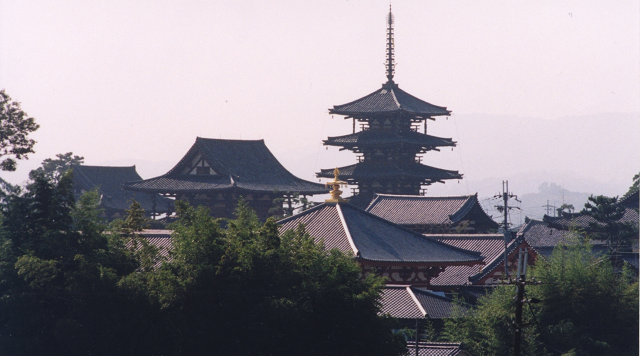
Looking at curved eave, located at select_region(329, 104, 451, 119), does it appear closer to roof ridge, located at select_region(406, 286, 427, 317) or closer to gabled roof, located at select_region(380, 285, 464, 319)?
gabled roof, located at select_region(380, 285, 464, 319)

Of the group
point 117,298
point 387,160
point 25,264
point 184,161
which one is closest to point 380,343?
point 117,298

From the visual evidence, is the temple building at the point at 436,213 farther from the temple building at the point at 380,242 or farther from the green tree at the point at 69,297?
the green tree at the point at 69,297

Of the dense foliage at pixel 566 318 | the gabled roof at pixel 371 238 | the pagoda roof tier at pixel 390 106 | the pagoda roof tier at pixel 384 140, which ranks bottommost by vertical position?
the dense foliage at pixel 566 318

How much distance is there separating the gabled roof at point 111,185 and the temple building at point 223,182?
909 centimetres

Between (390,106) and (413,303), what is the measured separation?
1263 inches

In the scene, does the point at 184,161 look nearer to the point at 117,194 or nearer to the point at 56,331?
the point at 117,194

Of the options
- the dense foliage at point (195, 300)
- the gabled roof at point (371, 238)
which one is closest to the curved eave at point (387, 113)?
the gabled roof at point (371, 238)

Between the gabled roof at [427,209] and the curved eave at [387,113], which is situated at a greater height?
the curved eave at [387,113]

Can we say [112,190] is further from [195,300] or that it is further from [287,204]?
[195,300]

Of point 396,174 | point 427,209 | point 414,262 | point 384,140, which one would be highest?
point 384,140

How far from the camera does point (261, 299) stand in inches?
790

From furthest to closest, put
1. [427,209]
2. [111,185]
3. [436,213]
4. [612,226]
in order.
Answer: [111,185] < [427,209] < [436,213] < [612,226]

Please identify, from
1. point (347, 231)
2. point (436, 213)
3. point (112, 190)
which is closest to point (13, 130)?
point (347, 231)

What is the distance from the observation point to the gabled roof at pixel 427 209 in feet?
159
